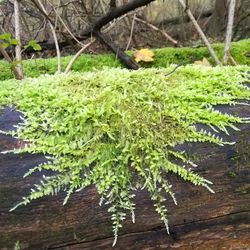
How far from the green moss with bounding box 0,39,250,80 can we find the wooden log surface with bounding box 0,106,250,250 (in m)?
2.36

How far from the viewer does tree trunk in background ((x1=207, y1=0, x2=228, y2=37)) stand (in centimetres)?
888

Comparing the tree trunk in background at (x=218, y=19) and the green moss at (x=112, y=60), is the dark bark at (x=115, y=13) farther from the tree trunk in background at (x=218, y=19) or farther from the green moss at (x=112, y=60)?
the tree trunk in background at (x=218, y=19)

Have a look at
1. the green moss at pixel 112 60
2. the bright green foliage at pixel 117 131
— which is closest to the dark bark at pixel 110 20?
the green moss at pixel 112 60

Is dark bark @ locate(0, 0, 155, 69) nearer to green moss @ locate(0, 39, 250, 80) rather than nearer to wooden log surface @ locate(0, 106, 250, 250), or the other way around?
green moss @ locate(0, 39, 250, 80)

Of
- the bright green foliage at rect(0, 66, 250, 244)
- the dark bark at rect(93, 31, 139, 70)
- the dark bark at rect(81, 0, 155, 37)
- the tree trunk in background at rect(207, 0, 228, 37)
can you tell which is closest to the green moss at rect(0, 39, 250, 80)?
the dark bark at rect(93, 31, 139, 70)

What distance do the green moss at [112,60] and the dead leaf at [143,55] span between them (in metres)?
0.09

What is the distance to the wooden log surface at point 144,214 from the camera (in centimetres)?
142

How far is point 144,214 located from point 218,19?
27.0ft

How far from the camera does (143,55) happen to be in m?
4.06

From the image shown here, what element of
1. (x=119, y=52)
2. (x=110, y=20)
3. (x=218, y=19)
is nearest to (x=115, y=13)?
(x=110, y=20)

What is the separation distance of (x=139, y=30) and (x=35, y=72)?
11.2ft

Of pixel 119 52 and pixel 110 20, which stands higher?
pixel 110 20

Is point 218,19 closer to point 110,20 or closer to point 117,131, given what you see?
point 110,20

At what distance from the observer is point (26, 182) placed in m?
1.45
